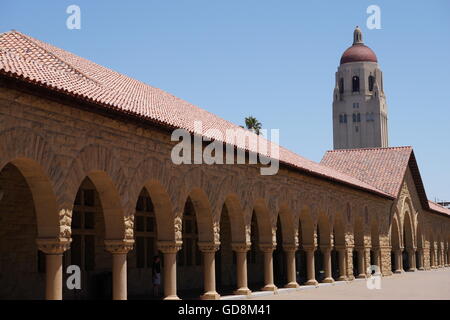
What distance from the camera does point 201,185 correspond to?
19734 mm

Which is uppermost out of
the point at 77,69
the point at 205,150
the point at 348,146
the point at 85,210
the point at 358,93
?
the point at 358,93

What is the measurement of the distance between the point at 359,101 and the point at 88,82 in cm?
10584

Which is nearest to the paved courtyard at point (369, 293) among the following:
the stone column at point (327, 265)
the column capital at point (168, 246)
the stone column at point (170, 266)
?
the stone column at point (327, 265)

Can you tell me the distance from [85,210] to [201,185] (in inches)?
127

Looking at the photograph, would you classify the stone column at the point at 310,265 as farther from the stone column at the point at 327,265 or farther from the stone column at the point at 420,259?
the stone column at the point at 420,259

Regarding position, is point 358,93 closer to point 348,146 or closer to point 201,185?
point 348,146

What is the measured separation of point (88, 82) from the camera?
1847 centimetres

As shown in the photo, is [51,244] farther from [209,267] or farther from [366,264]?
[366,264]

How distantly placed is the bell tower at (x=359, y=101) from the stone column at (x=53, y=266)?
107255mm

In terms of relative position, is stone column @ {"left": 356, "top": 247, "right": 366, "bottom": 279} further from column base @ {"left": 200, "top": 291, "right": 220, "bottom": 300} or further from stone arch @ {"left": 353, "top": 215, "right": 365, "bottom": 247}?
column base @ {"left": 200, "top": 291, "right": 220, "bottom": 300}
